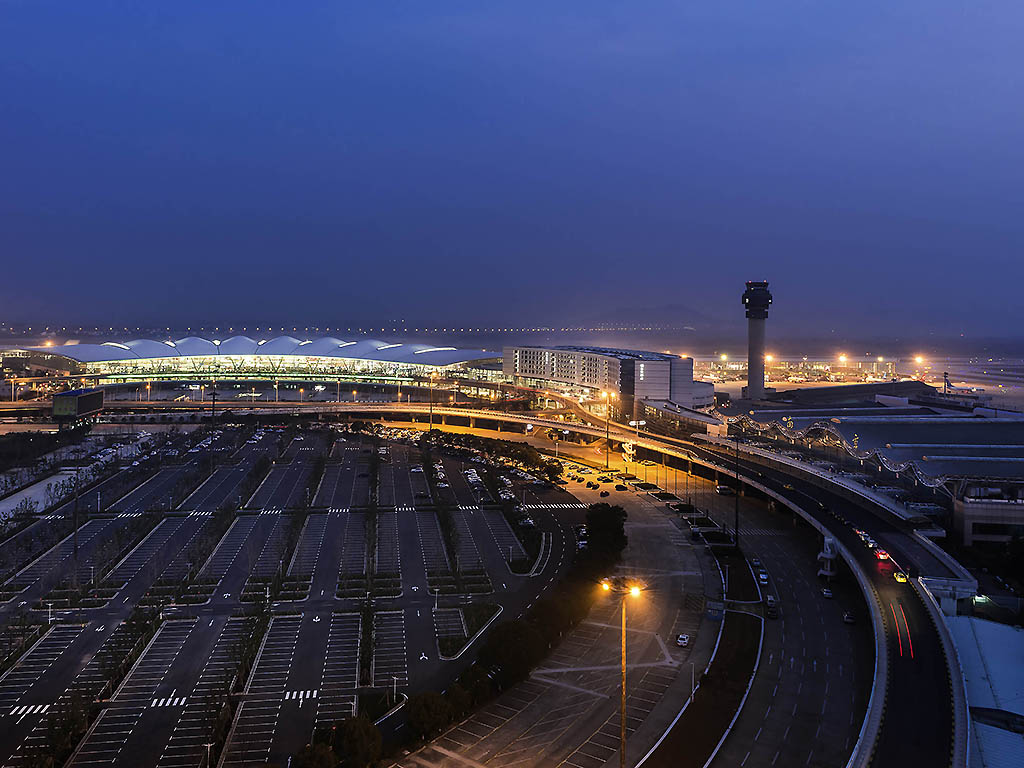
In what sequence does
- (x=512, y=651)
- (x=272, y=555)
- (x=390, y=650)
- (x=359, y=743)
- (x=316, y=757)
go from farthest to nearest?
1. (x=272, y=555)
2. (x=390, y=650)
3. (x=512, y=651)
4. (x=359, y=743)
5. (x=316, y=757)

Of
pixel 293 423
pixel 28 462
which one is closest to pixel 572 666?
pixel 28 462

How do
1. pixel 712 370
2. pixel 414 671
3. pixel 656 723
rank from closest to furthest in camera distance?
1. pixel 656 723
2. pixel 414 671
3. pixel 712 370

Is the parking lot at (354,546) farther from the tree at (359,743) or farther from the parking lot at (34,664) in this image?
the tree at (359,743)

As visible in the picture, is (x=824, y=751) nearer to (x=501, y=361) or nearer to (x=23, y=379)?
(x=501, y=361)

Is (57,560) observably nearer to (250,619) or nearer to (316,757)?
(250,619)

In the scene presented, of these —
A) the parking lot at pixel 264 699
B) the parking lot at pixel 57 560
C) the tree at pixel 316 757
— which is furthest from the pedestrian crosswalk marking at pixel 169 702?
the parking lot at pixel 57 560

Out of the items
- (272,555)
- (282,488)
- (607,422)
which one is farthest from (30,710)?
(607,422)

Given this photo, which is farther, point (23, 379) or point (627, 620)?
point (23, 379)
